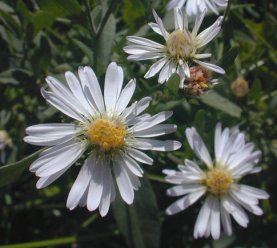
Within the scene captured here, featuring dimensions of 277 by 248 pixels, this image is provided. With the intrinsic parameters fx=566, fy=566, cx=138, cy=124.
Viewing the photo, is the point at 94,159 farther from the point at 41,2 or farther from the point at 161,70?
the point at 41,2

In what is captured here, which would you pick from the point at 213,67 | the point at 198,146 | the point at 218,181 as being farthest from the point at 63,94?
the point at 218,181

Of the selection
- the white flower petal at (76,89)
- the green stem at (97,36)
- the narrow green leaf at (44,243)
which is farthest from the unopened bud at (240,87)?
the narrow green leaf at (44,243)

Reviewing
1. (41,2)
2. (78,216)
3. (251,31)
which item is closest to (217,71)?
(41,2)

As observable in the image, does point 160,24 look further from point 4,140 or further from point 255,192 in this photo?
point 4,140

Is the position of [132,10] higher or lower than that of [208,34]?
higher

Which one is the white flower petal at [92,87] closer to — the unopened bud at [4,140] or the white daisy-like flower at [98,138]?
the white daisy-like flower at [98,138]

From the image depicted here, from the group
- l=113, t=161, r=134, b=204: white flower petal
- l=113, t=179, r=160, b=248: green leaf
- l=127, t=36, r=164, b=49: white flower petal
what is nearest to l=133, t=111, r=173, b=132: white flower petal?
l=113, t=161, r=134, b=204: white flower petal
